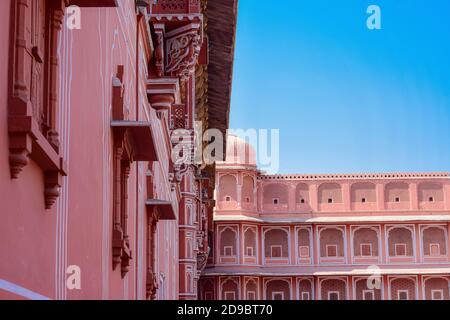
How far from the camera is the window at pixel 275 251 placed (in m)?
45.6

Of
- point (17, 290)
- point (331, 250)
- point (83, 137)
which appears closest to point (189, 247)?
point (83, 137)

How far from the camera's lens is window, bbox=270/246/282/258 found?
149 ft

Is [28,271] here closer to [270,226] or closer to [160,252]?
[160,252]

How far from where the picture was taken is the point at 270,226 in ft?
151

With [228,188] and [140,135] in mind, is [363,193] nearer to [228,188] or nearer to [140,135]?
[228,188]

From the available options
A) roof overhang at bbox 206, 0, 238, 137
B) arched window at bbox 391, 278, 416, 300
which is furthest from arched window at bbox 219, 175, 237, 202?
roof overhang at bbox 206, 0, 238, 137

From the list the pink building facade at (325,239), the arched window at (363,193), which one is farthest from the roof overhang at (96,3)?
the arched window at (363,193)

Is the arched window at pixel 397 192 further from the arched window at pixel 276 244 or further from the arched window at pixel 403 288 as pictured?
the arched window at pixel 276 244

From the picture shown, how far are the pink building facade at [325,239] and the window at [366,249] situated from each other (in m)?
0.05

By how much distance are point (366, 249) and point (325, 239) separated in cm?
209

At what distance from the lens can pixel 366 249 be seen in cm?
4581

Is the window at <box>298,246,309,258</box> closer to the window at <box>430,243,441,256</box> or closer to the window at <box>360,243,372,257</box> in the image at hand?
the window at <box>360,243,372,257</box>
